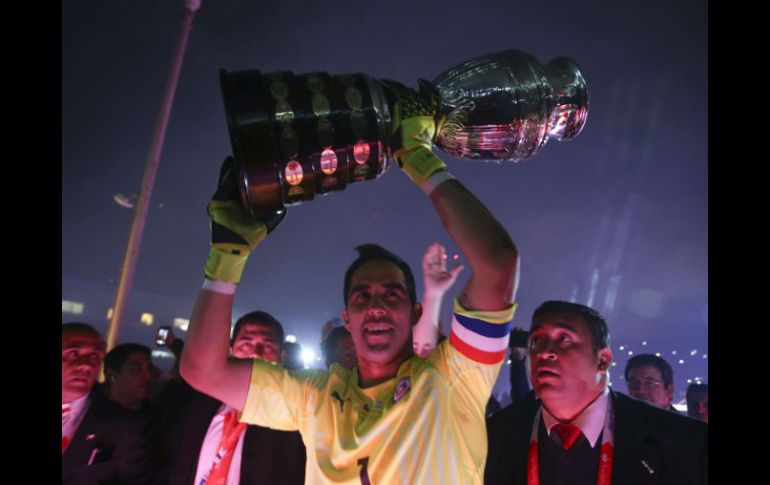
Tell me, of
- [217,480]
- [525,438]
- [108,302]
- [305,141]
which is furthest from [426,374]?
[108,302]

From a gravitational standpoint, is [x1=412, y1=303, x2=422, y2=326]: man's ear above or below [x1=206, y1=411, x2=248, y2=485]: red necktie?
above

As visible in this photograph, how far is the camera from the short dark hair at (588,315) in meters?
3.09

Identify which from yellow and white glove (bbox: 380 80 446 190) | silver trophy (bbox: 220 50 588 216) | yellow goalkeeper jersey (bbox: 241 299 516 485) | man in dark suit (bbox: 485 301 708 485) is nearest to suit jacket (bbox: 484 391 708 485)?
man in dark suit (bbox: 485 301 708 485)

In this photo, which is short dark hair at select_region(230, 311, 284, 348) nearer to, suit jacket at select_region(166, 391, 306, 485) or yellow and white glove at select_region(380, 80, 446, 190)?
suit jacket at select_region(166, 391, 306, 485)

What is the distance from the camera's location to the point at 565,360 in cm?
297

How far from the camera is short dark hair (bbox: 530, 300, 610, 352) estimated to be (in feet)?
10.2

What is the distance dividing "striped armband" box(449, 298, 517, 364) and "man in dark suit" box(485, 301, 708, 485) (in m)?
1.29

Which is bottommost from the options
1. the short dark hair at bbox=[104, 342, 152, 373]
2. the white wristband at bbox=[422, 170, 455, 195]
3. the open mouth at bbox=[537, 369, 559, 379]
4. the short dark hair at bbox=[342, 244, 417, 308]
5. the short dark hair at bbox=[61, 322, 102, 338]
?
the short dark hair at bbox=[104, 342, 152, 373]

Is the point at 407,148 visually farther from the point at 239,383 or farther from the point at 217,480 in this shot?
the point at 217,480

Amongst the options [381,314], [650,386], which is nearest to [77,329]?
[381,314]

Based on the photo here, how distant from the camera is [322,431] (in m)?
2.13

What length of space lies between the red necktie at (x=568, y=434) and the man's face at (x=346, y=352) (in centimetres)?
274

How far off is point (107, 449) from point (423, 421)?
9.63ft
